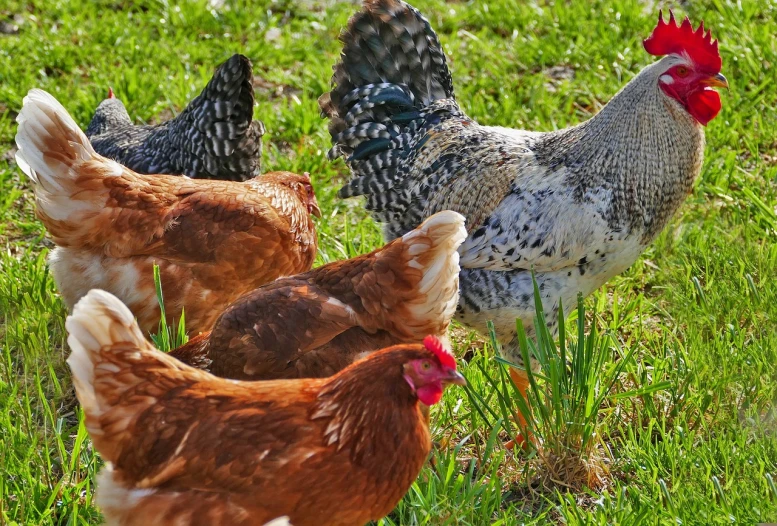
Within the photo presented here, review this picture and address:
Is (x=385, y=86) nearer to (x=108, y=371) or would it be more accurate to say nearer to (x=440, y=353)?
(x=440, y=353)

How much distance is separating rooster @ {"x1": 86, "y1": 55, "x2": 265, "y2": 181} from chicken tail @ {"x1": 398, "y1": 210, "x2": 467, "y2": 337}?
2.18 metres

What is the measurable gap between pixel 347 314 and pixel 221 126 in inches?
87.0

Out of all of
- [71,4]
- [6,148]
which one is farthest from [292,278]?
[71,4]

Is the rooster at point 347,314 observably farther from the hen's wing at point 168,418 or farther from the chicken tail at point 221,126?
the chicken tail at point 221,126

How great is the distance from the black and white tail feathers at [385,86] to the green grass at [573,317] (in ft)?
1.88

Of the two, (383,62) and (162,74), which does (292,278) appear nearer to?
(383,62)

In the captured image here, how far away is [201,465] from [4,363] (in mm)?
2088

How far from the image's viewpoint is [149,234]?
4516 millimetres

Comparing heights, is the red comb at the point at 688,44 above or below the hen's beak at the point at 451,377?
above

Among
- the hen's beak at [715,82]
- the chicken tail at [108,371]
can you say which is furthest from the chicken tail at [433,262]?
the hen's beak at [715,82]

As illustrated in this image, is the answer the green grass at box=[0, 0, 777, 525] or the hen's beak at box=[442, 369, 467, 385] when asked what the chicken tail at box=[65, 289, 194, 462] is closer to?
the green grass at box=[0, 0, 777, 525]

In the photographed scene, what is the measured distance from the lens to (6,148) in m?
6.41

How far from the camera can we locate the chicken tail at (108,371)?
3.03 metres

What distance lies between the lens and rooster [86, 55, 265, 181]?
5.46 m
